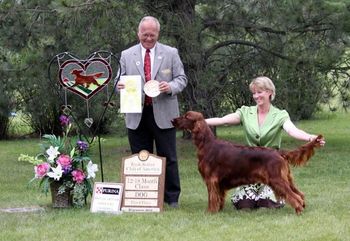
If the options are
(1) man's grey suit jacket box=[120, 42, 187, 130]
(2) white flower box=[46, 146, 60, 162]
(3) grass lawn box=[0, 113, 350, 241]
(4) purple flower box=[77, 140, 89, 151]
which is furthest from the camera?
(4) purple flower box=[77, 140, 89, 151]

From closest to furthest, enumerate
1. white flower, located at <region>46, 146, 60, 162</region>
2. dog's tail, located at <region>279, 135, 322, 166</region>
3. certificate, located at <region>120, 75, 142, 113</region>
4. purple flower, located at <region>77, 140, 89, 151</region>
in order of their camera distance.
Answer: dog's tail, located at <region>279, 135, 322, 166</region>
certificate, located at <region>120, 75, 142, 113</region>
white flower, located at <region>46, 146, 60, 162</region>
purple flower, located at <region>77, 140, 89, 151</region>

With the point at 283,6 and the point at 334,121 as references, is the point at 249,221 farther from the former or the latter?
the point at 334,121

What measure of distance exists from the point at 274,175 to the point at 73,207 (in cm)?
188

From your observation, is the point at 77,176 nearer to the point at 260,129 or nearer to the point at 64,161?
the point at 64,161

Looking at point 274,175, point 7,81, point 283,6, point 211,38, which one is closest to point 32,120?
point 7,81

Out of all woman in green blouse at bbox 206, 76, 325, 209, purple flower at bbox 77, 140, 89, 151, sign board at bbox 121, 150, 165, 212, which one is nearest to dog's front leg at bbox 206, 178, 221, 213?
woman in green blouse at bbox 206, 76, 325, 209

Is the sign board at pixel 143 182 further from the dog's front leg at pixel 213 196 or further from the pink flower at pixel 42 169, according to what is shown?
the pink flower at pixel 42 169

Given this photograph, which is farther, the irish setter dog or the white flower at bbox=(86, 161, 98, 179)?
the white flower at bbox=(86, 161, 98, 179)

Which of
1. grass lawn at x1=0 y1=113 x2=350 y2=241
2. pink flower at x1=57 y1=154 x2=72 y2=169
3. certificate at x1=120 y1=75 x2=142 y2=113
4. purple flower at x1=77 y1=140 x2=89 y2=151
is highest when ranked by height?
certificate at x1=120 y1=75 x2=142 y2=113

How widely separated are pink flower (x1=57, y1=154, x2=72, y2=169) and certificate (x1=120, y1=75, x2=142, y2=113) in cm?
70

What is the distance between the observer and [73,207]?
6.27 metres

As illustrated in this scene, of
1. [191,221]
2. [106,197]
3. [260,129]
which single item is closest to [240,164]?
[260,129]

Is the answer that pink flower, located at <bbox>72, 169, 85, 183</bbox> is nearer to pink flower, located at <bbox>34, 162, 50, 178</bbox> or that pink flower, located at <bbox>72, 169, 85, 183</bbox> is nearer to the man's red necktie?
pink flower, located at <bbox>34, 162, 50, 178</bbox>

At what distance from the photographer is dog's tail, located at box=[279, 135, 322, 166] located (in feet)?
18.5
